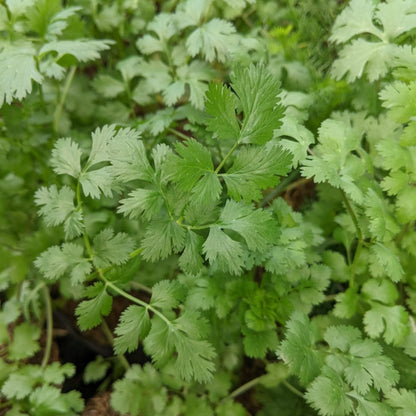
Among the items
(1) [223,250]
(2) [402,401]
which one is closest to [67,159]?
(1) [223,250]

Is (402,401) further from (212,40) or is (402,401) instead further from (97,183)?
(212,40)

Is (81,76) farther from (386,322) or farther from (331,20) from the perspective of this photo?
(386,322)

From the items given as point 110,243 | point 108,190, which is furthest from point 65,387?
point 108,190

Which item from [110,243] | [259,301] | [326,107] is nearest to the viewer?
[110,243]

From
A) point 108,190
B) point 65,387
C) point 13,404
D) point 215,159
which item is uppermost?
point 108,190

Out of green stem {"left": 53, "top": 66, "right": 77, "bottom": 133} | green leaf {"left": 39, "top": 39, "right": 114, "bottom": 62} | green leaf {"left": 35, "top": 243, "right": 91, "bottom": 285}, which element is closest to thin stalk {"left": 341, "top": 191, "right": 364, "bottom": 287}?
green leaf {"left": 35, "top": 243, "right": 91, "bottom": 285}

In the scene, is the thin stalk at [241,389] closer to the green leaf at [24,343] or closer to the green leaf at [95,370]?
the green leaf at [95,370]
